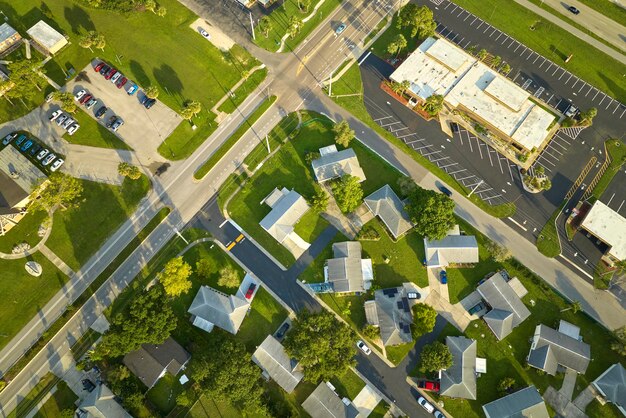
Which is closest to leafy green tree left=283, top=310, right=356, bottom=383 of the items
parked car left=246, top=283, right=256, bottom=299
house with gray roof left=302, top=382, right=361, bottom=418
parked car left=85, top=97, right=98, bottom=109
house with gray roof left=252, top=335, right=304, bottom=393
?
house with gray roof left=302, top=382, right=361, bottom=418

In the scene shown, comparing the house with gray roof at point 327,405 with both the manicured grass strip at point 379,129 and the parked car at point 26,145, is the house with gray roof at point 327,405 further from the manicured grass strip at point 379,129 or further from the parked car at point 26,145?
the parked car at point 26,145

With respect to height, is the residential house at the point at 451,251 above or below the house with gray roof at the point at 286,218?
above

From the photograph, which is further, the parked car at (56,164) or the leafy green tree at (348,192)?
the parked car at (56,164)

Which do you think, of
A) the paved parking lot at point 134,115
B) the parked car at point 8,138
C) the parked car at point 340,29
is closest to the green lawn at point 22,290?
the parked car at point 8,138

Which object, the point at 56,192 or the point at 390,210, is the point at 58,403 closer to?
the point at 56,192

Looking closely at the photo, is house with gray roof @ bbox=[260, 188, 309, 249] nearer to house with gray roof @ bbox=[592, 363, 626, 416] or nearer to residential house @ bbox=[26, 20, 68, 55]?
house with gray roof @ bbox=[592, 363, 626, 416]

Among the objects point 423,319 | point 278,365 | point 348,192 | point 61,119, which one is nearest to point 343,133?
point 348,192
